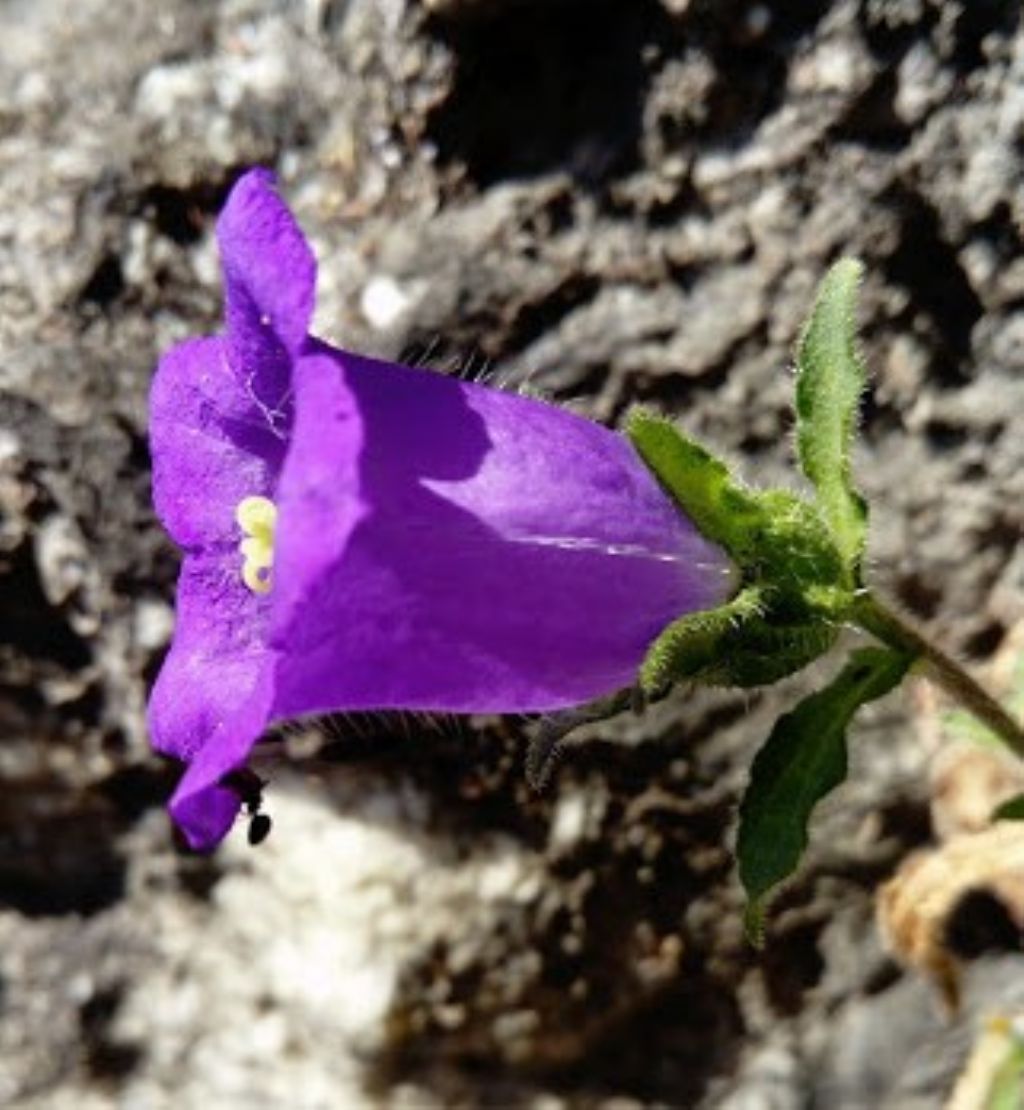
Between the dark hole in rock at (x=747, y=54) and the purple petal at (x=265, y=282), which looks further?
the dark hole in rock at (x=747, y=54)

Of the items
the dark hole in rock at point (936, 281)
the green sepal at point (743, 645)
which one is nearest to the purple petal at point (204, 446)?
the green sepal at point (743, 645)

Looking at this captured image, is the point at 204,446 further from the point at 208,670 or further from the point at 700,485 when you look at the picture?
the point at 700,485

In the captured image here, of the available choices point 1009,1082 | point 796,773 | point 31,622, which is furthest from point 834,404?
point 31,622

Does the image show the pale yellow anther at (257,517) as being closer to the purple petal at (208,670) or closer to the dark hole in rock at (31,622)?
the purple petal at (208,670)

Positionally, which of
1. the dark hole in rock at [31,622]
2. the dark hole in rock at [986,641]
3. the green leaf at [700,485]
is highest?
the green leaf at [700,485]

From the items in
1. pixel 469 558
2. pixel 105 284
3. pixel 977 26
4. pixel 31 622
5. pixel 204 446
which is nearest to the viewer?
pixel 469 558
